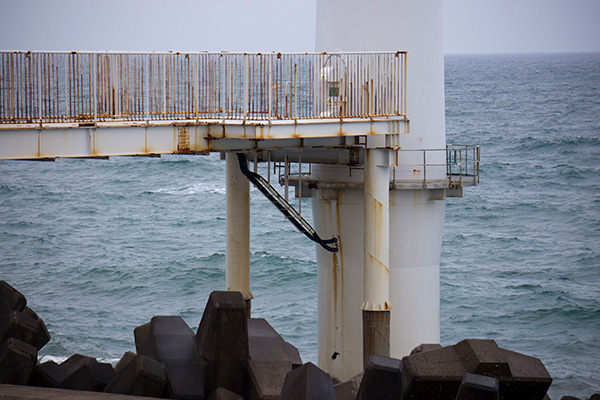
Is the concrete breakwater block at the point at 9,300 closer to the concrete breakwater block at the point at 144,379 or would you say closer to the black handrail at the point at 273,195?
the concrete breakwater block at the point at 144,379

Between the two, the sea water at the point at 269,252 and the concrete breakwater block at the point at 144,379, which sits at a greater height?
the concrete breakwater block at the point at 144,379

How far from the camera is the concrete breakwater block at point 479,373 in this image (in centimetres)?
1902

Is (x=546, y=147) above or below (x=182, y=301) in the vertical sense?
above

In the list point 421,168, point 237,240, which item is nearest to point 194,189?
point 237,240

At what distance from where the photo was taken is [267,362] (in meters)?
20.5

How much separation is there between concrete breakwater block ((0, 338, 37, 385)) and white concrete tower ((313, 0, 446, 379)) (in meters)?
10.0

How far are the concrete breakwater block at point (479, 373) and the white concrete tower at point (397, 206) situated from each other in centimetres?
804

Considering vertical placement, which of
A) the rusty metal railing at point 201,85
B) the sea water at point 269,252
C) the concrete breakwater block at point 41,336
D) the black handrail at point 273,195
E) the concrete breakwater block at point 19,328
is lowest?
the sea water at point 269,252

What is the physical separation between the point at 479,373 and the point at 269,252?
41.2 m

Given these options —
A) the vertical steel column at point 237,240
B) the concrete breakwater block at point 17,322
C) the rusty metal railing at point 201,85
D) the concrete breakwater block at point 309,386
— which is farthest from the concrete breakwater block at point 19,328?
the vertical steel column at point 237,240

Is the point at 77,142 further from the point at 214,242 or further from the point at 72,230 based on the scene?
the point at 72,230

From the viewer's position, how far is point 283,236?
65.8m

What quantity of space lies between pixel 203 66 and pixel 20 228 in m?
47.0

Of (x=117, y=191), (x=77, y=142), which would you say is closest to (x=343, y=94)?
(x=77, y=142)
